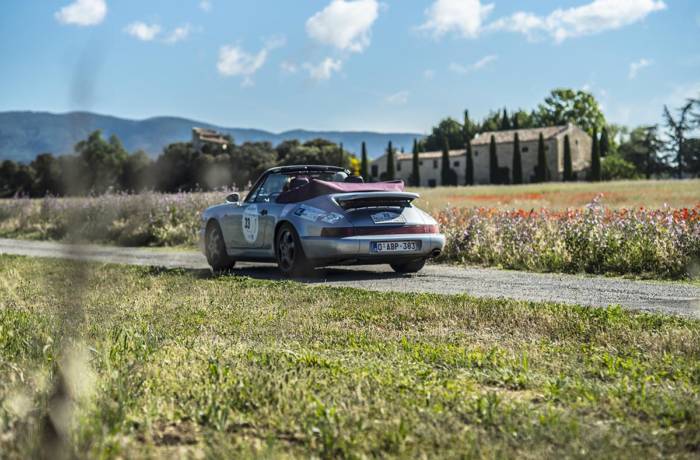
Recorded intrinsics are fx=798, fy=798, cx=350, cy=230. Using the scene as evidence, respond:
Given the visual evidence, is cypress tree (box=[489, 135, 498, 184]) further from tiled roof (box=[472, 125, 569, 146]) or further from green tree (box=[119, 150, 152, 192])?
green tree (box=[119, 150, 152, 192])

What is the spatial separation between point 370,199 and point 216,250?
3039mm

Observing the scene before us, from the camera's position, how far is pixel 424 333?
5.88m

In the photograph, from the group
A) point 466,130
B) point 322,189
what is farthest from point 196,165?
point 322,189

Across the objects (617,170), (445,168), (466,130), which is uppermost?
(466,130)

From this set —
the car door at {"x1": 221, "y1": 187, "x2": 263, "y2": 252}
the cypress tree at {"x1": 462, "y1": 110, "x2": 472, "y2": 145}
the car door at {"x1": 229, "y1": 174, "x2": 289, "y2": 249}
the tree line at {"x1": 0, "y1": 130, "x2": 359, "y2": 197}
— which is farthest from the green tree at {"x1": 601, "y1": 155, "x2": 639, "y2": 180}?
the car door at {"x1": 229, "y1": 174, "x2": 289, "y2": 249}

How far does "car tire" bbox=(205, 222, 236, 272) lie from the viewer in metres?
12.0

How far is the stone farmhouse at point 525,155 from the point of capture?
321ft

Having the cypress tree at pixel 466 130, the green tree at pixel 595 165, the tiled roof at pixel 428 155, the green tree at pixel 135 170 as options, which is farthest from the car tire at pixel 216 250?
the cypress tree at pixel 466 130

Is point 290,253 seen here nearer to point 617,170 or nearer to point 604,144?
point 617,170

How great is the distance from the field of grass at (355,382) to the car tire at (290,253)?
325 centimetres

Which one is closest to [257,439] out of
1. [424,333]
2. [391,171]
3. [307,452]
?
[307,452]

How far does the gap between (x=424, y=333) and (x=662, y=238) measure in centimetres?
653

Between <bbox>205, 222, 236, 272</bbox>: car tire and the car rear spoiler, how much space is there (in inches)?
98.7

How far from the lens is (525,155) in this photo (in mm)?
100500
